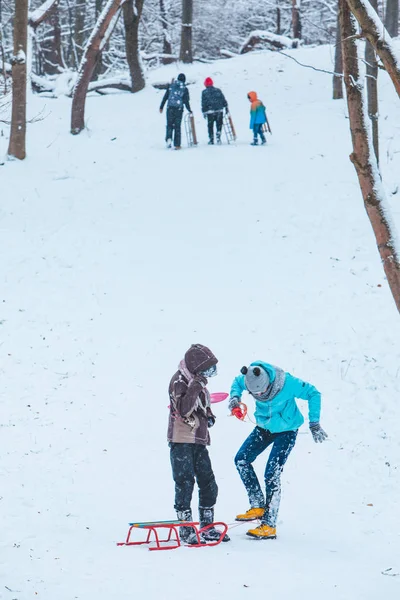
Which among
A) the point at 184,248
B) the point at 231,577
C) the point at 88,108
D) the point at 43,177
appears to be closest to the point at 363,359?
the point at 184,248

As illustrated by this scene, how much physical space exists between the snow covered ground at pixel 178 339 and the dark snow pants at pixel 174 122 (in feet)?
2.35

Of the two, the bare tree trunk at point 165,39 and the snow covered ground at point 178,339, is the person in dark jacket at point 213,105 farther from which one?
the bare tree trunk at point 165,39

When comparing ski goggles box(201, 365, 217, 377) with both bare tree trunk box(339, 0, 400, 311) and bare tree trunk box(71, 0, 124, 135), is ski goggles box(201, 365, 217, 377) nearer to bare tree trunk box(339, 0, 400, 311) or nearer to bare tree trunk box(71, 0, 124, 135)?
bare tree trunk box(339, 0, 400, 311)

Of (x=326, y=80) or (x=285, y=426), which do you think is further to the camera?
(x=326, y=80)

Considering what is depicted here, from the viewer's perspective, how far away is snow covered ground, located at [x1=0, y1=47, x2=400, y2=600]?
19.6 feet

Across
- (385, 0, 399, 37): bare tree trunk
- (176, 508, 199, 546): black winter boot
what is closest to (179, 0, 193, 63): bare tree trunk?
(385, 0, 399, 37): bare tree trunk

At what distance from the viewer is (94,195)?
57.0ft

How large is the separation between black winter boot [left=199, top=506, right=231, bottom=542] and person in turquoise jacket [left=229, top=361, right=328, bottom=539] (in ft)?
1.12

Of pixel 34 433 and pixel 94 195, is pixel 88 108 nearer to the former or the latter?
pixel 94 195

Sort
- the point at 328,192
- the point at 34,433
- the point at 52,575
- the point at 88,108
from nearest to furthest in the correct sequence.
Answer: the point at 52,575
the point at 34,433
the point at 328,192
the point at 88,108

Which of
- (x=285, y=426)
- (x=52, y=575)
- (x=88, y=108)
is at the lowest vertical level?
(x=52, y=575)

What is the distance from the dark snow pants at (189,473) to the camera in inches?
254

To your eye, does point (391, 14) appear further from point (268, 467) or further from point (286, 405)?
point (268, 467)

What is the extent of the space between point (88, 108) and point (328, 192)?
10.2m
